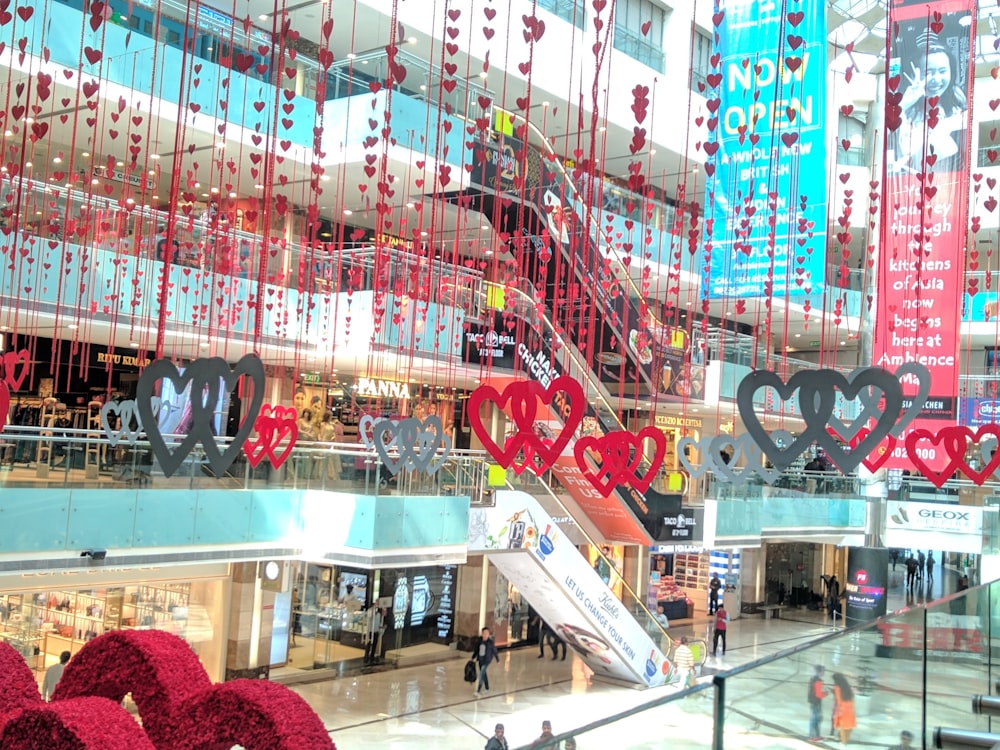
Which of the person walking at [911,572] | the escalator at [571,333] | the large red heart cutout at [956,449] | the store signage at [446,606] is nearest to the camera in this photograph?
the large red heart cutout at [956,449]

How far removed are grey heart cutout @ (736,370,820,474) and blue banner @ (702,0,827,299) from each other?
3936mm

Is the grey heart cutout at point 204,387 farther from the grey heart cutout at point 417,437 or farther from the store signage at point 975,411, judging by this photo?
the store signage at point 975,411

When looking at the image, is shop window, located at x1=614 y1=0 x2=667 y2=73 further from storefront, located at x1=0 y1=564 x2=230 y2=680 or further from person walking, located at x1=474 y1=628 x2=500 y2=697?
storefront, located at x1=0 y1=564 x2=230 y2=680

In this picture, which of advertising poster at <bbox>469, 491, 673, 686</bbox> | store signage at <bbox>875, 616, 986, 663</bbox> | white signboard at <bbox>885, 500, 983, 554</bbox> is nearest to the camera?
store signage at <bbox>875, 616, 986, 663</bbox>

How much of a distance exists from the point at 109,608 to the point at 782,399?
1071 centimetres

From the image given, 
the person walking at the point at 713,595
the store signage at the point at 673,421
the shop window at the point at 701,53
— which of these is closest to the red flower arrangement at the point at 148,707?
the person walking at the point at 713,595

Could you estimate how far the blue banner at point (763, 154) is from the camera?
11312mm

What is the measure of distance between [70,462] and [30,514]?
0.65 m

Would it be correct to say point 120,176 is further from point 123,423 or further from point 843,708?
point 843,708

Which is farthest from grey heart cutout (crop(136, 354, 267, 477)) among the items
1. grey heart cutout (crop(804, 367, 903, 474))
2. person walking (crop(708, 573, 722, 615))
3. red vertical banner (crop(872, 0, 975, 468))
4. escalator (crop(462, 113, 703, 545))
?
person walking (crop(708, 573, 722, 615))

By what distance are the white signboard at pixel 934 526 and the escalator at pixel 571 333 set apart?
17.9ft

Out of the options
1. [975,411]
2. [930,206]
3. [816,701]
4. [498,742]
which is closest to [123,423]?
[498,742]

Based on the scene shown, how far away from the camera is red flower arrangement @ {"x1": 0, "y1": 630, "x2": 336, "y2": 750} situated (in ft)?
14.6

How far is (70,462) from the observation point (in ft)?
36.0
